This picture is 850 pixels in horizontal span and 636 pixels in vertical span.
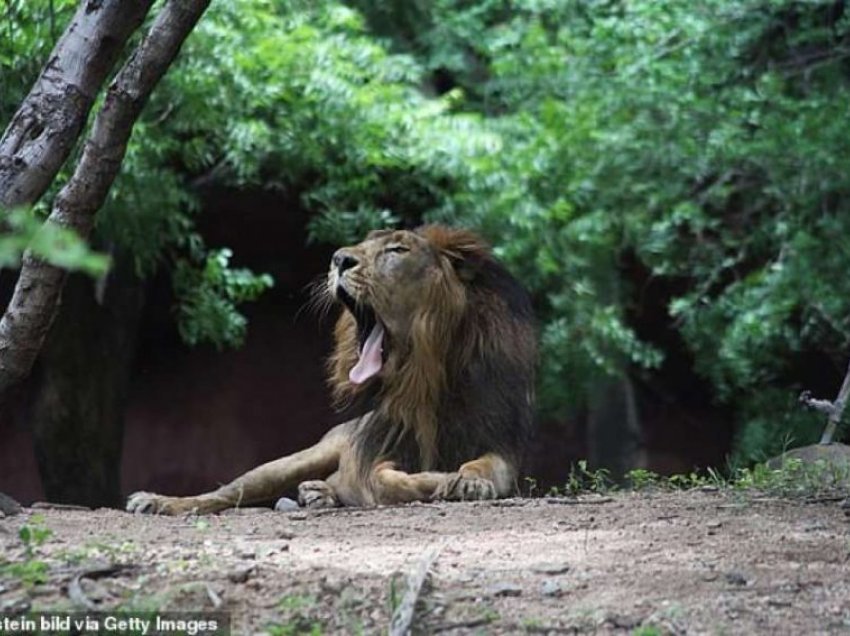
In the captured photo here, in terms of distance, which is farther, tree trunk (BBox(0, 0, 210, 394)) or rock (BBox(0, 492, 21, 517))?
tree trunk (BBox(0, 0, 210, 394))

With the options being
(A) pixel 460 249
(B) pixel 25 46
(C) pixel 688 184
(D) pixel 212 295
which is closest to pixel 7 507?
(A) pixel 460 249

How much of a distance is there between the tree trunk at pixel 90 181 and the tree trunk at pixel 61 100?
0.09 metres

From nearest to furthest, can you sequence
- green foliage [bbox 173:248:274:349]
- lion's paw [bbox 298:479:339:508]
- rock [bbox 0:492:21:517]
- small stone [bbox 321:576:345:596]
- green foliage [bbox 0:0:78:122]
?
1. small stone [bbox 321:576:345:596]
2. rock [bbox 0:492:21:517]
3. lion's paw [bbox 298:479:339:508]
4. green foliage [bbox 0:0:78:122]
5. green foliage [bbox 173:248:274:349]

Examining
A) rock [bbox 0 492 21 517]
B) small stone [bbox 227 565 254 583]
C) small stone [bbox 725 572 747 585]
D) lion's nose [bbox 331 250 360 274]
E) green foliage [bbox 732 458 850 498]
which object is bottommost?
rock [bbox 0 492 21 517]

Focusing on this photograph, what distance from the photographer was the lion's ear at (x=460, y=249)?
807 cm

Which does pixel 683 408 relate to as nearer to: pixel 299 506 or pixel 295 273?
pixel 295 273

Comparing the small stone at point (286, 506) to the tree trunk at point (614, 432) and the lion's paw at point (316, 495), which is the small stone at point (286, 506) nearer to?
the lion's paw at point (316, 495)

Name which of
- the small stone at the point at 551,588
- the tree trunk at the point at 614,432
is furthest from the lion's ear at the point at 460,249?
the tree trunk at the point at 614,432

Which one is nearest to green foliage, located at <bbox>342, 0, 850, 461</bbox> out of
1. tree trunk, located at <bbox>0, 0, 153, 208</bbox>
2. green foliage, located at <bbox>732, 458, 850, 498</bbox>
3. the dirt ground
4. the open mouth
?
the open mouth

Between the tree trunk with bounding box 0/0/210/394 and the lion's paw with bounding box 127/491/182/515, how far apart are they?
1213 millimetres

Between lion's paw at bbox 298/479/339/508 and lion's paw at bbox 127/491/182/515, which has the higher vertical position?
lion's paw at bbox 298/479/339/508

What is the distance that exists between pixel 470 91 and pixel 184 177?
4163mm

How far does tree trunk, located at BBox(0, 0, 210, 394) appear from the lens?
6367 mm

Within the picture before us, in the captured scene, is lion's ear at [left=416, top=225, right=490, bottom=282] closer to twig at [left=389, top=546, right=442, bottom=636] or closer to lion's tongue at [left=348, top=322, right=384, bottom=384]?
lion's tongue at [left=348, top=322, right=384, bottom=384]
